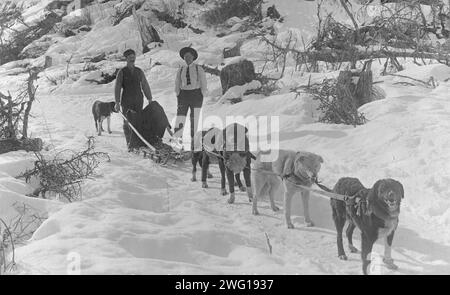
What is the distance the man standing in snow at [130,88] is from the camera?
8.47m

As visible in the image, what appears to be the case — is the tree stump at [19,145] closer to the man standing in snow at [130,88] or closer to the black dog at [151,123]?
the man standing in snow at [130,88]

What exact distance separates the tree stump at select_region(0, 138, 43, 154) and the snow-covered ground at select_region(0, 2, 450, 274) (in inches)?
9.3

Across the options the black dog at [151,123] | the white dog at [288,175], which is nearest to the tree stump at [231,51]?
the black dog at [151,123]

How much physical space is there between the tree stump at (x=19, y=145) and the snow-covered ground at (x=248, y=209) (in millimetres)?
236

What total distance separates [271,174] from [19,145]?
13.9 feet

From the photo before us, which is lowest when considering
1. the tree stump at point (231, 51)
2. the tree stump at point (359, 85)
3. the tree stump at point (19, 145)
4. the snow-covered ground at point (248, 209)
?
the snow-covered ground at point (248, 209)

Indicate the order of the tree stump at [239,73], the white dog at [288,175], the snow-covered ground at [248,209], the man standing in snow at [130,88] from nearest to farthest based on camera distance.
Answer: the snow-covered ground at [248,209] → the white dog at [288,175] → the man standing in snow at [130,88] → the tree stump at [239,73]

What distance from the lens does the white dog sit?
514 cm

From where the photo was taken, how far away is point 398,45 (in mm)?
11695

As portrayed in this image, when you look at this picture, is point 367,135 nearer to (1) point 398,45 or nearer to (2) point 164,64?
(1) point 398,45

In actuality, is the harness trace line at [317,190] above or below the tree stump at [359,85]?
below

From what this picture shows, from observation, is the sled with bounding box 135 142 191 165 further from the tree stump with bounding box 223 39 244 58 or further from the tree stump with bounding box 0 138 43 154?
the tree stump with bounding box 223 39 244 58

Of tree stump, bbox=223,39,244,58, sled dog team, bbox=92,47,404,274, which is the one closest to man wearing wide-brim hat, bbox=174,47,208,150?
sled dog team, bbox=92,47,404,274

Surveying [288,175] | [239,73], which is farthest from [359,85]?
[288,175]
